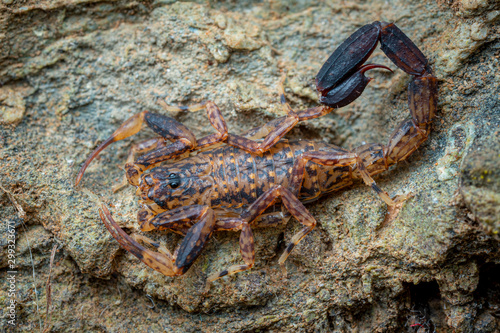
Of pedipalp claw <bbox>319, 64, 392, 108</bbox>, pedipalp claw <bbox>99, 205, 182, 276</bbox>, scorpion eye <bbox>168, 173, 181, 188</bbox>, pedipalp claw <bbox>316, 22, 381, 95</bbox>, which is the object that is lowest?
pedipalp claw <bbox>99, 205, 182, 276</bbox>

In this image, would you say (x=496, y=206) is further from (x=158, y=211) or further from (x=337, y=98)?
(x=158, y=211)

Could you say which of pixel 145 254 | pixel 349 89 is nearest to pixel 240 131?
pixel 349 89

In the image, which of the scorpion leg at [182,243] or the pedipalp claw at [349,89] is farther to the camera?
the pedipalp claw at [349,89]

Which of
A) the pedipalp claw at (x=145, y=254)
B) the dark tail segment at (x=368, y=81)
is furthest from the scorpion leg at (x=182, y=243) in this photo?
the dark tail segment at (x=368, y=81)

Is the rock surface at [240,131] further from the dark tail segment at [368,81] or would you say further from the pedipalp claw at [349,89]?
the pedipalp claw at [349,89]

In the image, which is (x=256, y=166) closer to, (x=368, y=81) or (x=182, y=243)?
(x=182, y=243)

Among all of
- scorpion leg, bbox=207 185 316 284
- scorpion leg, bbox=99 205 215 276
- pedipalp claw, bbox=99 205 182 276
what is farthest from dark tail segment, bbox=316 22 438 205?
pedipalp claw, bbox=99 205 182 276

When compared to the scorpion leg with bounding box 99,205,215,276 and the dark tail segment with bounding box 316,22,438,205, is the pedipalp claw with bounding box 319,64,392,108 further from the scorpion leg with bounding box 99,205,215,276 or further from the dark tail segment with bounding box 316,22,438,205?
the scorpion leg with bounding box 99,205,215,276
